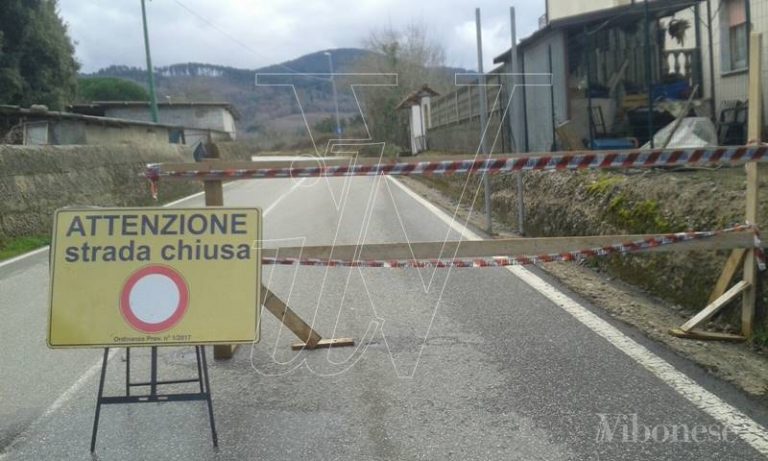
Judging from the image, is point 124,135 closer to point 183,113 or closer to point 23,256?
point 23,256

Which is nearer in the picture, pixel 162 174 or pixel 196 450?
pixel 196 450

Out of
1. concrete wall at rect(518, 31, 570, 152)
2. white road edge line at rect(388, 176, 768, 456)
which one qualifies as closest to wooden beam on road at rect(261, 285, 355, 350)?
white road edge line at rect(388, 176, 768, 456)

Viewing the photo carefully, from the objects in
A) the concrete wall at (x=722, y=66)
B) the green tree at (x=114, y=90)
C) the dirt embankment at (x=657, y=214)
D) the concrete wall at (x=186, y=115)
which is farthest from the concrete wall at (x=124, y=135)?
the green tree at (x=114, y=90)

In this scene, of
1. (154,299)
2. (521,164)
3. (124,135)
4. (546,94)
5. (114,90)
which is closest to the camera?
(154,299)

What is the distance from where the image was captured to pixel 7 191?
14258mm

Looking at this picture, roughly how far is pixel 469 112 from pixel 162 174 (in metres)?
12.6

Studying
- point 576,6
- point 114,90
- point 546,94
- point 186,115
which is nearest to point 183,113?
point 186,115

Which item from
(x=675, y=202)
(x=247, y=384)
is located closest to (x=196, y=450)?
(x=247, y=384)

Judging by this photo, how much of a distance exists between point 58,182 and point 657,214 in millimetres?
13729

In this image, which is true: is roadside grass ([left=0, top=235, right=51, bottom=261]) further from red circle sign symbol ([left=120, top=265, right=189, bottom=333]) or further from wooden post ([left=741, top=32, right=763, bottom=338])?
wooden post ([left=741, top=32, right=763, bottom=338])

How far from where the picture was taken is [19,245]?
44.1ft

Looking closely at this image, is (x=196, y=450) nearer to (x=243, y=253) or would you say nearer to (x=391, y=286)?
(x=243, y=253)

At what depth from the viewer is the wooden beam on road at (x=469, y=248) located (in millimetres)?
5488

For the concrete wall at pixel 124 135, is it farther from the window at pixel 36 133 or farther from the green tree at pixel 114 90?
the green tree at pixel 114 90
